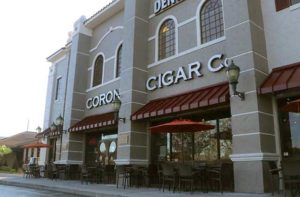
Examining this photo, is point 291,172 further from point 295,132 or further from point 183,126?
point 183,126

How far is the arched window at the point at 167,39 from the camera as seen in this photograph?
1459cm

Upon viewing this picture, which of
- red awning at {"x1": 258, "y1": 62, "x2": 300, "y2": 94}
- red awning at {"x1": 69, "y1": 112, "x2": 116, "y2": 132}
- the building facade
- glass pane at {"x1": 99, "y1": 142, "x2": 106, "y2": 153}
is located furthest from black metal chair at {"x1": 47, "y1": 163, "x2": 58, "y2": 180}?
red awning at {"x1": 258, "y1": 62, "x2": 300, "y2": 94}

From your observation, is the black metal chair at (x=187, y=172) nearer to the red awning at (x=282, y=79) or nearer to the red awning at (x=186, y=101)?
the red awning at (x=186, y=101)

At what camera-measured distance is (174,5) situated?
577 inches

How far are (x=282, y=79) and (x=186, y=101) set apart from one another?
359 centimetres

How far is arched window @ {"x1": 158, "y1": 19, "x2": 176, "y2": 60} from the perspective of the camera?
47.9 feet

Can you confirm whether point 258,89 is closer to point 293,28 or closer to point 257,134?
point 257,134

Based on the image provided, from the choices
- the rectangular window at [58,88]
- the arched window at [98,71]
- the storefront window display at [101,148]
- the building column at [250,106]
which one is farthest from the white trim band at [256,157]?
the rectangular window at [58,88]

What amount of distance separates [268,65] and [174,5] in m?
5.73

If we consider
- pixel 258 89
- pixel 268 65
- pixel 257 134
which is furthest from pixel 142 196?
pixel 268 65

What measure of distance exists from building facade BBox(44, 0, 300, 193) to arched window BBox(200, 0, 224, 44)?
0.14 feet

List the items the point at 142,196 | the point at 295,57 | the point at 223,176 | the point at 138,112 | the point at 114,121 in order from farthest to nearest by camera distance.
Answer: the point at 114,121 → the point at 138,112 → the point at 223,176 → the point at 295,57 → the point at 142,196

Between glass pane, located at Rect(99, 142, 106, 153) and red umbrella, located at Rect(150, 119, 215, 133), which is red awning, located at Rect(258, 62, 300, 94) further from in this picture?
glass pane, located at Rect(99, 142, 106, 153)

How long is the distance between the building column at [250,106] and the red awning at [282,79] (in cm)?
25
